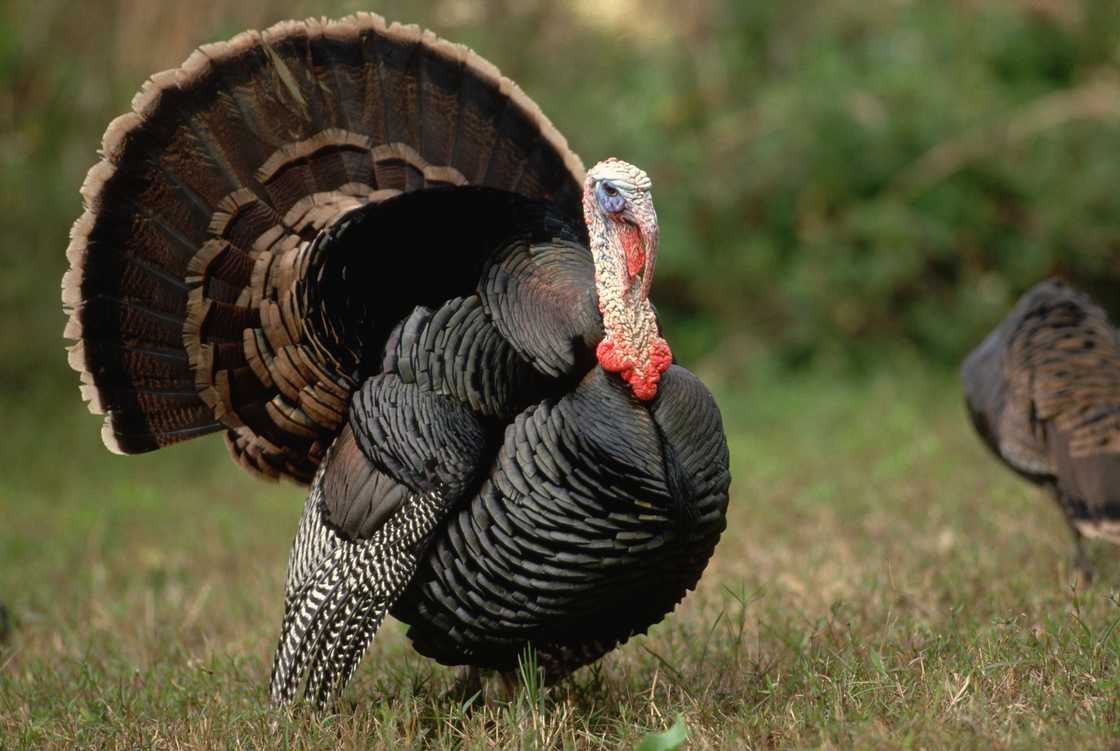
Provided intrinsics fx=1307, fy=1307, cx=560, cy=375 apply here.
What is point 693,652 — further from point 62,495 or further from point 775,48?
point 775,48

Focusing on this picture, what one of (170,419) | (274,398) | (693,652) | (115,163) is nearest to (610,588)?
(693,652)

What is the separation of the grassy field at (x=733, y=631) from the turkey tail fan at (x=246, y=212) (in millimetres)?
803

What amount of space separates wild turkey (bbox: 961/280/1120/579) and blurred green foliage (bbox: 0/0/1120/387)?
10.5 ft

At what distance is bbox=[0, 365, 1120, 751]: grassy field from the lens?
315 centimetres

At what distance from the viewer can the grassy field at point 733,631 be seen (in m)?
3.15

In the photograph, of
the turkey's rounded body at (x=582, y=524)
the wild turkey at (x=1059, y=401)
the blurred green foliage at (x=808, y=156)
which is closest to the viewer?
the turkey's rounded body at (x=582, y=524)

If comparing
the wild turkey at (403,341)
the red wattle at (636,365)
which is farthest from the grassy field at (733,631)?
the red wattle at (636,365)

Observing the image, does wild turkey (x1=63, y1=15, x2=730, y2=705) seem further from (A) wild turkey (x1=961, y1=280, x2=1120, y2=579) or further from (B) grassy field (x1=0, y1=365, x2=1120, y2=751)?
(A) wild turkey (x1=961, y1=280, x2=1120, y2=579)

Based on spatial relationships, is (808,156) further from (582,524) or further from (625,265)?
(582,524)

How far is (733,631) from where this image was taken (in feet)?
14.0

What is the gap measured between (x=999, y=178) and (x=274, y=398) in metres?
6.27

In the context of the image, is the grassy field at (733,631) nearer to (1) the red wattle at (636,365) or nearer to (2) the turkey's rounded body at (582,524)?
(2) the turkey's rounded body at (582,524)

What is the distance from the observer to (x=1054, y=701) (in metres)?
2.98

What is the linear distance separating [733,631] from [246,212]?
2.03m
